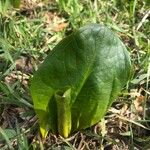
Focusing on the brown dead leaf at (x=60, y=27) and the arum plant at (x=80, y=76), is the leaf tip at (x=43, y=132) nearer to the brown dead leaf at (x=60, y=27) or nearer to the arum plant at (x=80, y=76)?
the arum plant at (x=80, y=76)

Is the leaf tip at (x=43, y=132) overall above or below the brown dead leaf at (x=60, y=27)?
below

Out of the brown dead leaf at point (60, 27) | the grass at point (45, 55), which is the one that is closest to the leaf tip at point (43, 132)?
the grass at point (45, 55)

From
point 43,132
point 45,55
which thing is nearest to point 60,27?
point 45,55

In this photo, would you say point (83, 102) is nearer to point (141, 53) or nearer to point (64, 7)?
point (141, 53)

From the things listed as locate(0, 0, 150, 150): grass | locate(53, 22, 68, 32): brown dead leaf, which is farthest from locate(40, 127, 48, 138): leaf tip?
locate(53, 22, 68, 32): brown dead leaf

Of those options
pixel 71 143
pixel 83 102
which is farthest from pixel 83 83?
pixel 71 143
